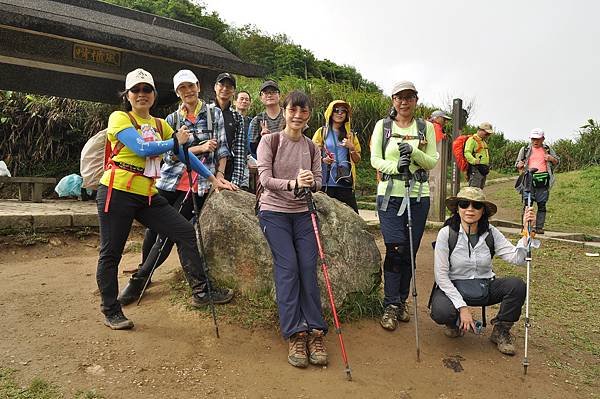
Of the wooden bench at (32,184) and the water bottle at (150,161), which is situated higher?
the water bottle at (150,161)

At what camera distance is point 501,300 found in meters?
4.20

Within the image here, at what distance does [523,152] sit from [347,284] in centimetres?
692

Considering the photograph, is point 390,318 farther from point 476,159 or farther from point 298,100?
point 476,159

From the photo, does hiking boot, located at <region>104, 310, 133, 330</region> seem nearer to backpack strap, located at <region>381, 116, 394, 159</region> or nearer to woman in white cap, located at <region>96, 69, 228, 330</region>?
woman in white cap, located at <region>96, 69, 228, 330</region>

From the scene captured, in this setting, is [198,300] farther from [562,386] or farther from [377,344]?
[562,386]

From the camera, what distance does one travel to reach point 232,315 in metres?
4.30

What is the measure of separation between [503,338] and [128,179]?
341 cm

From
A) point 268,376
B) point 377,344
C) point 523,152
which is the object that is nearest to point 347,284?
point 377,344

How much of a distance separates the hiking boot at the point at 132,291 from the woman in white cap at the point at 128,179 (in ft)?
1.65

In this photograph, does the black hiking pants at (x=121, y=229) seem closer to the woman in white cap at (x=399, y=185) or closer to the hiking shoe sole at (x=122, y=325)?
the hiking shoe sole at (x=122, y=325)

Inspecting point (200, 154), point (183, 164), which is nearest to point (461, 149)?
point (200, 154)

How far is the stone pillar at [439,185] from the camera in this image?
1025cm

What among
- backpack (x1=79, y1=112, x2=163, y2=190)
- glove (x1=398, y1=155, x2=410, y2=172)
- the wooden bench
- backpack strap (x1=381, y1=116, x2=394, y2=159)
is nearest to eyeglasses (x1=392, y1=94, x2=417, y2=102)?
backpack strap (x1=381, y1=116, x2=394, y2=159)

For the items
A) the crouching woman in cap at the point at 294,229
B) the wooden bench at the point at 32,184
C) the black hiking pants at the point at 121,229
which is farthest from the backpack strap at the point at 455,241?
the wooden bench at the point at 32,184
